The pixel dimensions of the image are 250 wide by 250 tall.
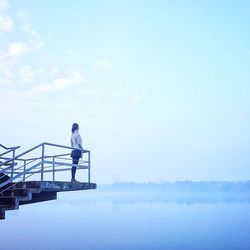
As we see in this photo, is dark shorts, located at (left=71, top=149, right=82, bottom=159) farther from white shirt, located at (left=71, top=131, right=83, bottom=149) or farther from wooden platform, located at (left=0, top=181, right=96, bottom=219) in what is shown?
wooden platform, located at (left=0, top=181, right=96, bottom=219)

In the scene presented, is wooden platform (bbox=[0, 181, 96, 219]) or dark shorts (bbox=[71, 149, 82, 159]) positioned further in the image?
dark shorts (bbox=[71, 149, 82, 159])

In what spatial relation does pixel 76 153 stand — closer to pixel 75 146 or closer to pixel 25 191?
pixel 75 146

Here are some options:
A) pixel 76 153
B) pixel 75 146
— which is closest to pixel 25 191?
pixel 76 153

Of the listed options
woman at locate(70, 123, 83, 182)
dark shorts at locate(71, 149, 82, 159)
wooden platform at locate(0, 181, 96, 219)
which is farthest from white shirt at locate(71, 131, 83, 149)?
wooden platform at locate(0, 181, 96, 219)

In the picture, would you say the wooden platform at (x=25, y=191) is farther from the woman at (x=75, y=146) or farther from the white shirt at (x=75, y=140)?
the white shirt at (x=75, y=140)

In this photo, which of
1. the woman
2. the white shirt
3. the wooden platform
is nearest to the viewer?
the wooden platform

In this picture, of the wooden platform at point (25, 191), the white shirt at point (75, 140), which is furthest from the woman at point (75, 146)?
the wooden platform at point (25, 191)

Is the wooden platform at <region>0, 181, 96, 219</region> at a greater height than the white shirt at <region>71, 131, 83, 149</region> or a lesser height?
lesser

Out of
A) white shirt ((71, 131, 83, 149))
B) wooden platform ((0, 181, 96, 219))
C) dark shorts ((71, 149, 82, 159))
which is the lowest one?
wooden platform ((0, 181, 96, 219))

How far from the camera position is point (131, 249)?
63.1 m

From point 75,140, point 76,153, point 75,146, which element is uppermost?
point 75,140

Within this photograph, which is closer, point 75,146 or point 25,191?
point 25,191

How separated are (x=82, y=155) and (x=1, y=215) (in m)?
3.40

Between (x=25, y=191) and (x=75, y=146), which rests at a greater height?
(x=75, y=146)
